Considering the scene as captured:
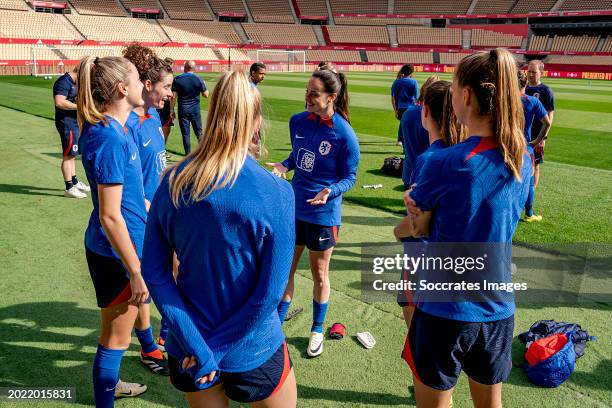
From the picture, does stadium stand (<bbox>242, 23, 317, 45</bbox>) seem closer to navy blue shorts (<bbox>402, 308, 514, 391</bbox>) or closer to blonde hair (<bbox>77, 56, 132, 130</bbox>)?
blonde hair (<bbox>77, 56, 132, 130</bbox>)

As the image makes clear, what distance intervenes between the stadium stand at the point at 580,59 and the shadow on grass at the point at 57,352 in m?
57.9

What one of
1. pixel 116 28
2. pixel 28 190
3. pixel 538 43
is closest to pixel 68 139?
pixel 28 190

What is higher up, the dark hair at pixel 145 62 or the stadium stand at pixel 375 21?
the stadium stand at pixel 375 21

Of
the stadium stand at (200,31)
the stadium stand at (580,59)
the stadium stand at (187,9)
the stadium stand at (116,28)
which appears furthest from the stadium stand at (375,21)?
the stadium stand at (116,28)

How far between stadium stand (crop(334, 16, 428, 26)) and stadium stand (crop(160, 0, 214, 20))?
17.4 meters

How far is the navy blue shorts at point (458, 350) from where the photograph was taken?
7.07 feet

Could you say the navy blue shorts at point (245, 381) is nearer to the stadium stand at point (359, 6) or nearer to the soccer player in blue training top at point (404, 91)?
the soccer player in blue training top at point (404, 91)

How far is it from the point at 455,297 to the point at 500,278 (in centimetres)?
25

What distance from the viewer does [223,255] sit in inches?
73.7

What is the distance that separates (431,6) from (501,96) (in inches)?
2706

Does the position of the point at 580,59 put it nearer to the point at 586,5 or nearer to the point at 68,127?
the point at 586,5

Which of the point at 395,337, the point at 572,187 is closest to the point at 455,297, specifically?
the point at 395,337

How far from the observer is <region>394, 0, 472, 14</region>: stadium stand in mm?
62753

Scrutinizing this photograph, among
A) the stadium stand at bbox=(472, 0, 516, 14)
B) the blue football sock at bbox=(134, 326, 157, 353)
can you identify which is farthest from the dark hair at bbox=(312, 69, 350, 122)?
the stadium stand at bbox=(472, 0, 516, 14)
